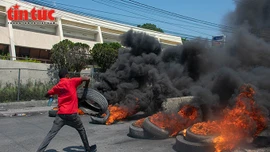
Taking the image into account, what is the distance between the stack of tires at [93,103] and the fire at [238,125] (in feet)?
13.4

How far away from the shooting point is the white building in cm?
2708

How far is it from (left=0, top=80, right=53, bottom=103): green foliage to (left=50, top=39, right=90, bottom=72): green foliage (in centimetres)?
325

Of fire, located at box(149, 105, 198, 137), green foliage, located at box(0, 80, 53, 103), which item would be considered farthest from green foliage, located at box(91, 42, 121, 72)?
fire, located at box(149, 105, 198, 137)

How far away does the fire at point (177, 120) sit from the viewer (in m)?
7.55

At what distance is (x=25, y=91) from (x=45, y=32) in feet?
57.7

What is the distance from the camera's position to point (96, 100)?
9766mm

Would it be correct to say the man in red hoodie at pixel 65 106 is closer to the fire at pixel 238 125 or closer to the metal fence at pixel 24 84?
the fire at pixel 238 125

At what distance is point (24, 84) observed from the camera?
15.9 m

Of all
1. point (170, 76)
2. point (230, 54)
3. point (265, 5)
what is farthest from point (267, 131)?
point (265, 5)

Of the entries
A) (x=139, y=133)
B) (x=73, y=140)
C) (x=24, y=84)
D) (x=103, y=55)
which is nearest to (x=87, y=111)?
(x=73, y=140)

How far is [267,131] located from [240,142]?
1.19 meters

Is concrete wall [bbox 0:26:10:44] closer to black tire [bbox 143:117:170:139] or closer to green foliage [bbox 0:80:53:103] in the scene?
green foliage [bbox 0:80:53:103]

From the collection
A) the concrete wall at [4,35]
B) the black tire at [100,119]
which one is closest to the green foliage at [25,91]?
the black tire at [100,119]

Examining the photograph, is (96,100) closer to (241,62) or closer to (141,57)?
(141,57)
